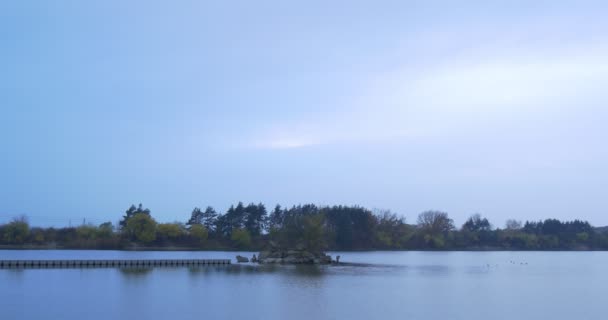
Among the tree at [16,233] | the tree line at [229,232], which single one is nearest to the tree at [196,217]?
the tree line at [229,232]

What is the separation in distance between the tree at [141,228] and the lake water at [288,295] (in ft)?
186

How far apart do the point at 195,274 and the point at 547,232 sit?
5334 inches

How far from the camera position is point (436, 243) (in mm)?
151125

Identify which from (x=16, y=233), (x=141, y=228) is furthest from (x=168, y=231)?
(x=16, y=233)

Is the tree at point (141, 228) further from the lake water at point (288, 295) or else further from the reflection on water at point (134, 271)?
the lake water at point (288, 295)

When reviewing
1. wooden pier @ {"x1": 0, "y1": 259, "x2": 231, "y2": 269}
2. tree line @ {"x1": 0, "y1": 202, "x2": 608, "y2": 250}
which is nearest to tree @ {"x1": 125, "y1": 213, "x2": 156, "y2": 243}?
tree line @ {"x1": 0, "y1": 202, "x2": 608, "y2": 250}

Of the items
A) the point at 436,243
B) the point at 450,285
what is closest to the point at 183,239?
the point at 436,243

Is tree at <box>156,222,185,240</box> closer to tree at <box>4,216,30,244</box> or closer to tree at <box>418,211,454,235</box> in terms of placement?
tree at <box>4,216,30,244</box>

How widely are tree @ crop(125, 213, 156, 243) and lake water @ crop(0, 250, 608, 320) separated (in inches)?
2236

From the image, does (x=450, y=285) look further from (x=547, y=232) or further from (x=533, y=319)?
(x=547, y=232)

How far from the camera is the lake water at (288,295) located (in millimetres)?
34469

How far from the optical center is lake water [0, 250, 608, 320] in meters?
34.5

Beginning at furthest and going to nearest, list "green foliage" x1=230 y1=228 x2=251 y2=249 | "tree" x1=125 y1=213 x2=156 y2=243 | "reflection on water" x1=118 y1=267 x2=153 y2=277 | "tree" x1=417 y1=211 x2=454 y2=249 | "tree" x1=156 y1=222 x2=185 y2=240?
"tree" x1=417 y1=211 x2=454 y2=249 < "tree" x1=156 y1=222 x2=185 y2=240 < "green foliage" x1=230 y1=228 x2=251 y2=249 < "tree" x1=125 y1=213 x2=156 y2=243 < "reflection on water" x1=118 y1=267 x2=153 y2=277

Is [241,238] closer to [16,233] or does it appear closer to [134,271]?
[16,233]
